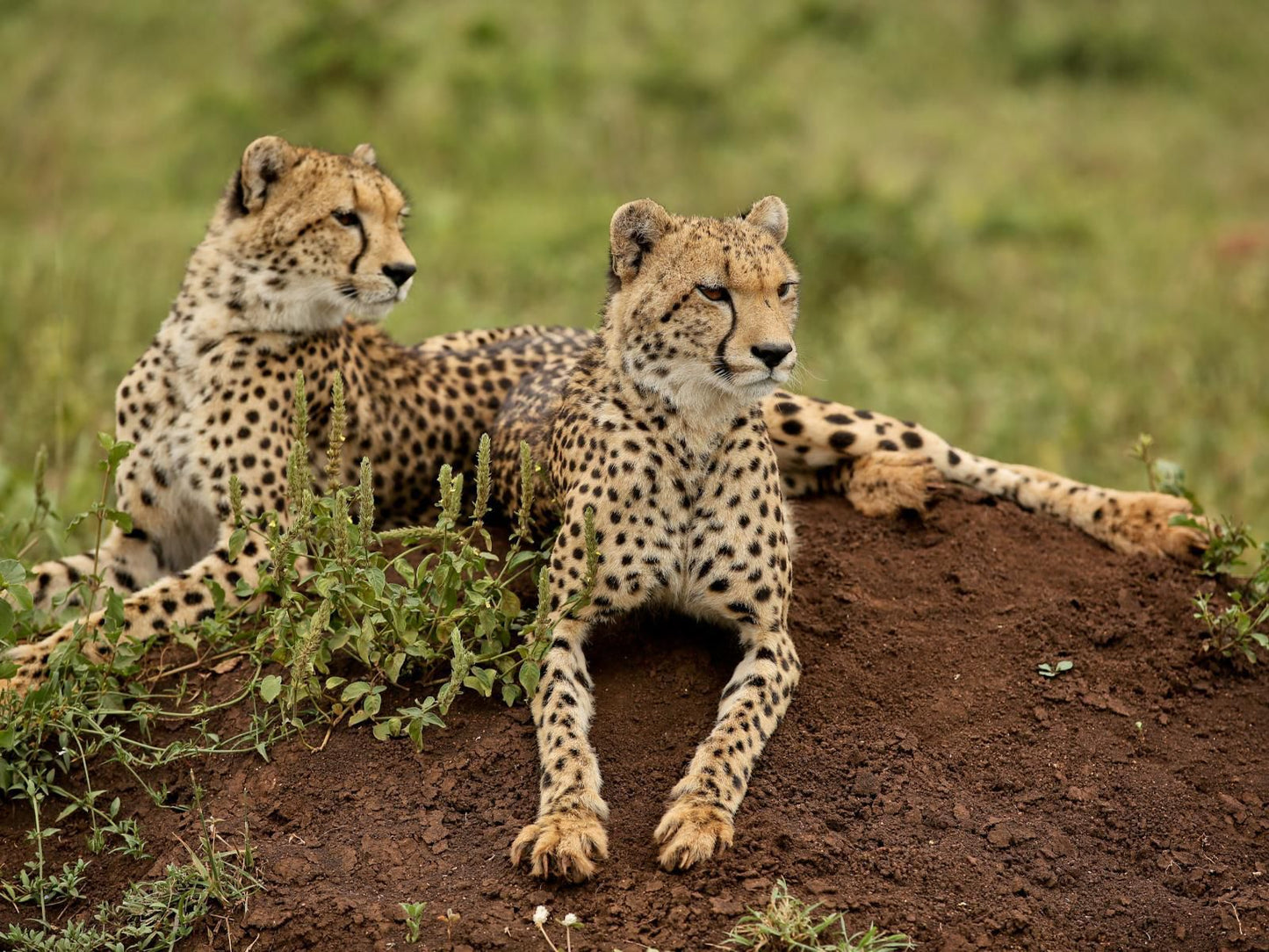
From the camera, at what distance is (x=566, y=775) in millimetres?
3057

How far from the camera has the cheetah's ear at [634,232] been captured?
134 inches

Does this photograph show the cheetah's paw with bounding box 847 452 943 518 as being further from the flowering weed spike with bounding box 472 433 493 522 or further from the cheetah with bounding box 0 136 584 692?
the flowering weed spike with bounding box 472 433 493 522

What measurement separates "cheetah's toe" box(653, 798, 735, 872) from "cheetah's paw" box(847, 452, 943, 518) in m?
1.38

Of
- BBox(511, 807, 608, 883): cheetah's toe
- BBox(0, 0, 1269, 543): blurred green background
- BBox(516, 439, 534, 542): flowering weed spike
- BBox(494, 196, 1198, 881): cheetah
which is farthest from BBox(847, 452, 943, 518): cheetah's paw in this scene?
BBox(0, 0, 1269, 543): blurred green background

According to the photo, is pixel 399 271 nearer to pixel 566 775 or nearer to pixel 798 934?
pixel 566 775

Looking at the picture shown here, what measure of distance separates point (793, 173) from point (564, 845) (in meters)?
6.94

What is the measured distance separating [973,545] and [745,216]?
1.08m

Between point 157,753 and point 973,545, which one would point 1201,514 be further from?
point 157,753

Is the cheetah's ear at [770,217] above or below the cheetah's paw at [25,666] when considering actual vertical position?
above

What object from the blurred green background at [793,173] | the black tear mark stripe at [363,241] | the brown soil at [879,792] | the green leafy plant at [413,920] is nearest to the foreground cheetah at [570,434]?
the black tear mark stripe at [363,241]

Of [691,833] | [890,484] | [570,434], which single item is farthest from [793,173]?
[691,833]

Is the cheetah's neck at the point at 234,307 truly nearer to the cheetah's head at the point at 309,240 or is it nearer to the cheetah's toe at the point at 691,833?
the cheetah's head at the point at 309,240

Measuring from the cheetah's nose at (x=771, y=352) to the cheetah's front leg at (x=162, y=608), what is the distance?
121cm

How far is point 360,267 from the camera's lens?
3.93 m
